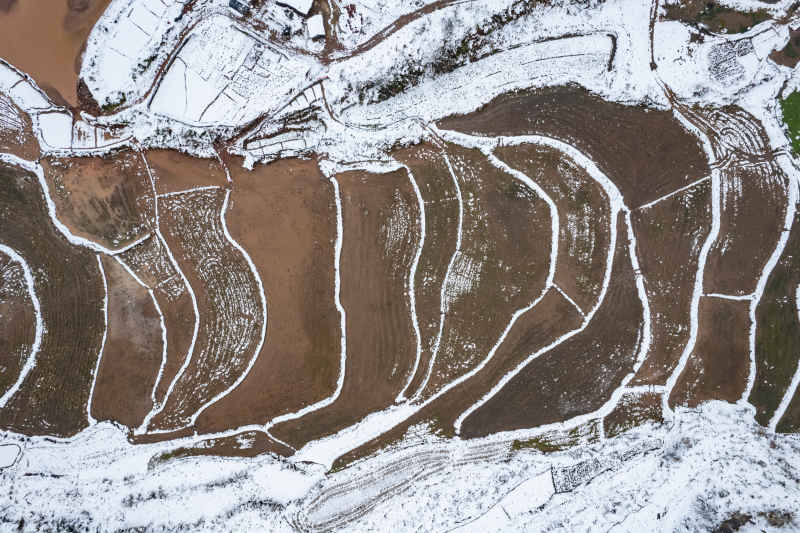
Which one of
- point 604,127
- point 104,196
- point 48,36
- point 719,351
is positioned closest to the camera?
point 48,36

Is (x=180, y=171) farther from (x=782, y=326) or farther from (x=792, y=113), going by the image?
(x=782, y=326)

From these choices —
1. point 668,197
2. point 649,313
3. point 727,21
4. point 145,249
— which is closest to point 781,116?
point 727,21

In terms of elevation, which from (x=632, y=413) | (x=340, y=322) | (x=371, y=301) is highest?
(x=371, y=301)

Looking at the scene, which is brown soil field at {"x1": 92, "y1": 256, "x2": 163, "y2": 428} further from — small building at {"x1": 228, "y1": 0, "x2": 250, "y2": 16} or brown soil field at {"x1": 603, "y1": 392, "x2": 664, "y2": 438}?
brown soil field at {"x1": 603, "y1": 392, "x2": 664, "y2": 438}

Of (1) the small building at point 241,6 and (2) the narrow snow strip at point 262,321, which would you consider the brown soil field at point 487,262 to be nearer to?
(2) the narrow snow strip at point 262,321

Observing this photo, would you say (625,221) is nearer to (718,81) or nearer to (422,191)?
(718,81)

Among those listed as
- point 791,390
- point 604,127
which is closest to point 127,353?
point 604,127

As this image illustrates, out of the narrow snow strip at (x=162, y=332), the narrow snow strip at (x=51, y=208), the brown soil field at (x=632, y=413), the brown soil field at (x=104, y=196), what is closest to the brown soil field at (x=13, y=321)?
the narrow snow strip at (x=51, y=208)

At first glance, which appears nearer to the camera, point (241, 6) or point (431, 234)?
point (241, 6)
